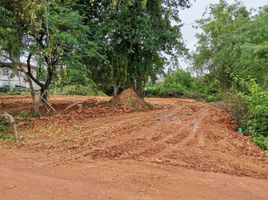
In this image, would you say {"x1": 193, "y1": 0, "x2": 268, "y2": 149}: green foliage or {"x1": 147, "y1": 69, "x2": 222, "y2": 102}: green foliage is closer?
{"x1": 193, "y1": 0, "x2": 268, "y2": 149}: green foliage

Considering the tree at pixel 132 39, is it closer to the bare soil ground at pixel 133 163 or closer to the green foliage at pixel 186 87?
the bare soil ground at pixel 133 163

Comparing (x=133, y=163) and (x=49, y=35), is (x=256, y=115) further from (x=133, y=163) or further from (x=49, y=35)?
(x=49, y=35)

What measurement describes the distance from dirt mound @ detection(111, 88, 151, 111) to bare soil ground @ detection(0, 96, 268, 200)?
447 centimetres

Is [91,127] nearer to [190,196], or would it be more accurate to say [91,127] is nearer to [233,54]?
[190,196]

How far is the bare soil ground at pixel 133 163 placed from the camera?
5109 mm

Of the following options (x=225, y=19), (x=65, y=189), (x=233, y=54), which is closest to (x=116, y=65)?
(x=233, y=54)

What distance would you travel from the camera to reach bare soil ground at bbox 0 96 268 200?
16.8 feet

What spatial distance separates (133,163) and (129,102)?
8737 mm

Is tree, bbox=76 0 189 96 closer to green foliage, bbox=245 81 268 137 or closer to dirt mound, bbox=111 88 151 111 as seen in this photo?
dirt mound, bbox=111 88 151 111

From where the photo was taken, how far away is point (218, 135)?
9.04m

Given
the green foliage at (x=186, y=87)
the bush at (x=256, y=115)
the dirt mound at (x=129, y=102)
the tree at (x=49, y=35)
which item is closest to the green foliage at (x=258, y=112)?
the bush at (x=256, y=115)

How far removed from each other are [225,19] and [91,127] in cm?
2285

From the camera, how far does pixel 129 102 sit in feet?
49.3

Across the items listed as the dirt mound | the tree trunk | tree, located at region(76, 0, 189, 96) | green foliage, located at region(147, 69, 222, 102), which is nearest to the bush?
the dirt mound
